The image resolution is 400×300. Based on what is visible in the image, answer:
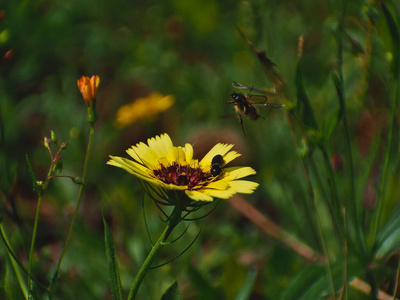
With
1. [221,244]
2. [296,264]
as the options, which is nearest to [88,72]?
[221,244]

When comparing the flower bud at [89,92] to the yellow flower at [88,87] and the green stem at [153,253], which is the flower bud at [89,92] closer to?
the yellow flower at [88,87]

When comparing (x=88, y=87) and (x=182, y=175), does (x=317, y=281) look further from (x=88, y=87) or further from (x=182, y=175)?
(x=88, y=87)

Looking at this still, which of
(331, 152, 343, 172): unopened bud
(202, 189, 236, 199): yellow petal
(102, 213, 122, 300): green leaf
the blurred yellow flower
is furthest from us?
the blurred yellow flower

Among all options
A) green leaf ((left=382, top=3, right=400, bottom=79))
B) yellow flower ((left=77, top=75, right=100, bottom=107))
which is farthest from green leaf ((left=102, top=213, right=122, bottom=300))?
green leaf ((left=382, top=3, right=400, bottom=79))

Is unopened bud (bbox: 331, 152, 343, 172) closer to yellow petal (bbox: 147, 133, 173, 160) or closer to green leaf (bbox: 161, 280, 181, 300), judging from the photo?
yellow petal (bbox: 147, 133, 173, 160)

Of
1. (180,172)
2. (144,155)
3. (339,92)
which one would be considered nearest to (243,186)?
(180,172)
